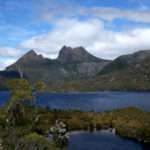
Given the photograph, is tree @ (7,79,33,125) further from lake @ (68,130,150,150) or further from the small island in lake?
lake @ (68,130,150,150)

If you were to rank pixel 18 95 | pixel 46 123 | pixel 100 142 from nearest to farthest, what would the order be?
pixel 18 95, pixel 100 142, pixel 46 123

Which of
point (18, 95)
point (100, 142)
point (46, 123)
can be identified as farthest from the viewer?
point (46, 123)

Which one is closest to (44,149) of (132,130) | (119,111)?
(132,130)

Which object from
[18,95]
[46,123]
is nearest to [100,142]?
[46,123]

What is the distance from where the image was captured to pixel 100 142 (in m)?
101

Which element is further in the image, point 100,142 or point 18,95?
point 100,142

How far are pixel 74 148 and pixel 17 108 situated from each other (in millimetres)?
56847

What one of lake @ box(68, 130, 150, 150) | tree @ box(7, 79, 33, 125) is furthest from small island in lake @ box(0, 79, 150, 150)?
lake @ box(68, 130, 150, 150)

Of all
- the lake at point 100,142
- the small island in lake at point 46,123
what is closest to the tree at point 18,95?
the small island in lake at point 46,123

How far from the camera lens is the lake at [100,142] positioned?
93562mm

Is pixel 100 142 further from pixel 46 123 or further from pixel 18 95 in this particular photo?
pixel 18 95

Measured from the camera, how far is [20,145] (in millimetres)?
31906

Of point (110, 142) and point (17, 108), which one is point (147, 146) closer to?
point (110, 142)

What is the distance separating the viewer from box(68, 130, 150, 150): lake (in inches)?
3684
